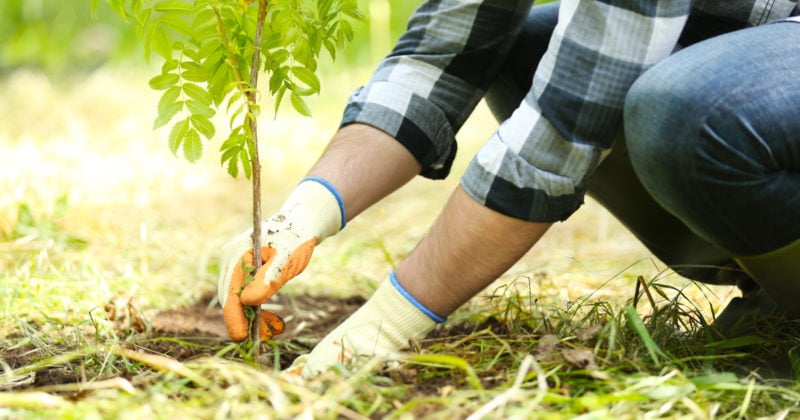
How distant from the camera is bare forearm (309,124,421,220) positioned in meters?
1.43

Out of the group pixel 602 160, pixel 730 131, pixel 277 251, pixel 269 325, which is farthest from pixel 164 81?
pixel 730 131

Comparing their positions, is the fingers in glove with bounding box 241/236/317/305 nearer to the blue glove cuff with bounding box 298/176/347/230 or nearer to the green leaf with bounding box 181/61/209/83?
the blue glove cuff with bounding box 298/176/347/230

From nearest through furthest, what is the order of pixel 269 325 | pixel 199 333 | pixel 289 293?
pixel 269 325 < pixel 199 333 < pixel 289 293

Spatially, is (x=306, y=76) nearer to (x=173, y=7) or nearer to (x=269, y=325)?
(x=173, y=7)

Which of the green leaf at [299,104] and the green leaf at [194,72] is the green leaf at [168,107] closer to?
the green leaf at [194,72]

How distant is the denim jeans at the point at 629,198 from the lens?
→ 1.53 metres

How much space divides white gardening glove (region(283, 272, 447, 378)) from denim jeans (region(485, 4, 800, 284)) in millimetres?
488

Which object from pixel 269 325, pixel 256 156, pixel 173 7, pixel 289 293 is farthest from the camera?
pixel 289 293

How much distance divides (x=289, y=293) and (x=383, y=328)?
2.57 ft

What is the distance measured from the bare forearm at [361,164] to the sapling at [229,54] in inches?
8.7

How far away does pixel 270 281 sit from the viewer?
1258 mm

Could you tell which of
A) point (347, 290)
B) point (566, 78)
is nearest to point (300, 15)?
point (566, 78)

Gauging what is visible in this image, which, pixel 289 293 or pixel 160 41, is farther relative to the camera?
pixel 289 293

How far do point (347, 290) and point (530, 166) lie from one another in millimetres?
949
